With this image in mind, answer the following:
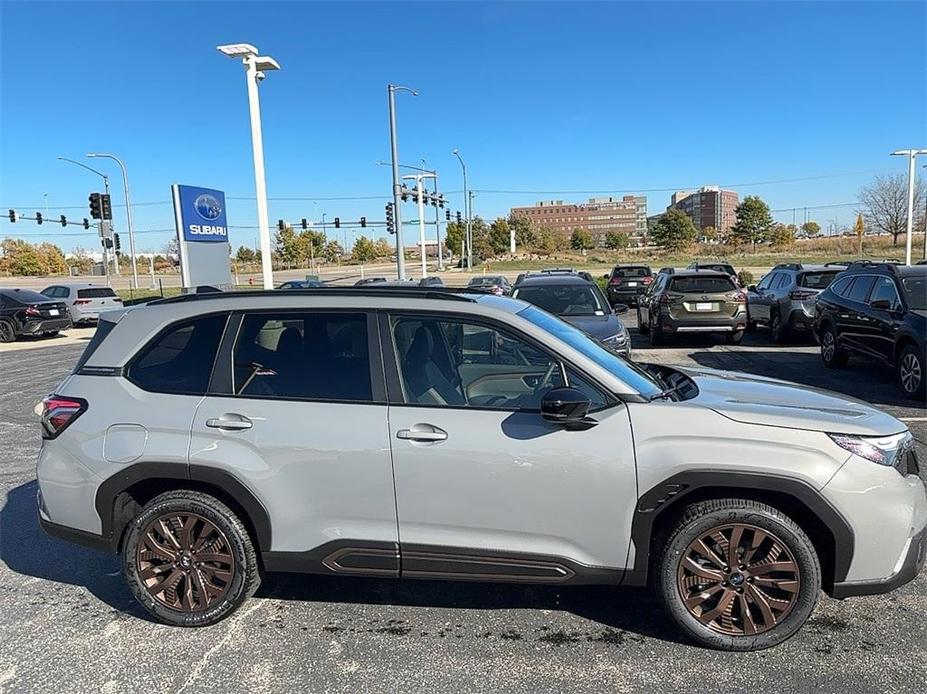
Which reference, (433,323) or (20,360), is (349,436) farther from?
(20,360)

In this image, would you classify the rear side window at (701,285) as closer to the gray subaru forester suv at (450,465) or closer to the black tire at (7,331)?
the gray subaru forester suv at (450,465)

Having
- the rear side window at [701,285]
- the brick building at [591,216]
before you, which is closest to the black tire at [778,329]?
the rear side window at [701,285]

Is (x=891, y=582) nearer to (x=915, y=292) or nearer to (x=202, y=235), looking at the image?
(x=915, y=292)

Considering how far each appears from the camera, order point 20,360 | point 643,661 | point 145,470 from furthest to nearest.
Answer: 1. point 20,360
2. point 145,470
3. point 643,661

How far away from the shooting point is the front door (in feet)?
9.68

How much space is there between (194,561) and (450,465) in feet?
4.86

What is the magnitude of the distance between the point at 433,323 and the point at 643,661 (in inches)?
74.6

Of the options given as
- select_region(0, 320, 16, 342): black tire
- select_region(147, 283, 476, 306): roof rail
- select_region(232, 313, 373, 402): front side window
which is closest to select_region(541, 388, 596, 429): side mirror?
select_region(147, 283, 476, 306): roof rail

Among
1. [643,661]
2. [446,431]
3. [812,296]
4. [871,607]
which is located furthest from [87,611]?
[812,296]

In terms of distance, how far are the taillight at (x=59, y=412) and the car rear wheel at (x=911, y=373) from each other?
27.9 feet

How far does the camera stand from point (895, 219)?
5878 cm

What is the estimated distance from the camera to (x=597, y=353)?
346 centimetres

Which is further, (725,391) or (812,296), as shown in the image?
(812,296)

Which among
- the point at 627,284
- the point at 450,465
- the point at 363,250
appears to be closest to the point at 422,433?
the point at 450,465
